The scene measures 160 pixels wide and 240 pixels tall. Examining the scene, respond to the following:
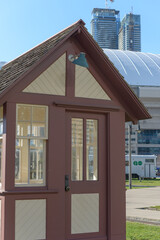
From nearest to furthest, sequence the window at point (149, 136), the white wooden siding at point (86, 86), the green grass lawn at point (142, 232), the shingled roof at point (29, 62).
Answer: the shingled roof at point (29, 62)
the white wooden siding at point (86, 86)
the green grass lawn at point (142, 232)
the window at point (149, 136)

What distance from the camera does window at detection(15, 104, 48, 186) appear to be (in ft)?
29.1

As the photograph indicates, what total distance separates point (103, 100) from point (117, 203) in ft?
7.52

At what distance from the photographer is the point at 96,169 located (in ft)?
31.3

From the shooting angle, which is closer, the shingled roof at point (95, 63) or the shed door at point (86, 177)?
the shingled roof at point (95, 63)

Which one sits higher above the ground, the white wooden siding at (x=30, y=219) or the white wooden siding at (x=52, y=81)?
the white wooden siding at (x=52, y=81)

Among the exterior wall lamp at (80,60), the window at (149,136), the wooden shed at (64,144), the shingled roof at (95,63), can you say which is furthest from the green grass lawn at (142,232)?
the window at (149,136)

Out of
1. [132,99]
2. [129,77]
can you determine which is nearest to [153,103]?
[129,77]

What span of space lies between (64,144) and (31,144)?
69 centimetres

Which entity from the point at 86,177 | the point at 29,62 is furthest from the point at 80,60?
the point at 86,177

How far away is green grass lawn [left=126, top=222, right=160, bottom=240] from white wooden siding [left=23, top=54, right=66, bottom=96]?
4291 mm

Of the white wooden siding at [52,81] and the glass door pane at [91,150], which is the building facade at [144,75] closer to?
the glass door pane at [91,150]

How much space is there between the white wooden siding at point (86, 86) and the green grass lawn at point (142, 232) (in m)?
3.76

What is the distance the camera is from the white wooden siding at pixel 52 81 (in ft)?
29.6

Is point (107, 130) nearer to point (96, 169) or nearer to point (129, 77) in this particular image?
point (96, 169)
